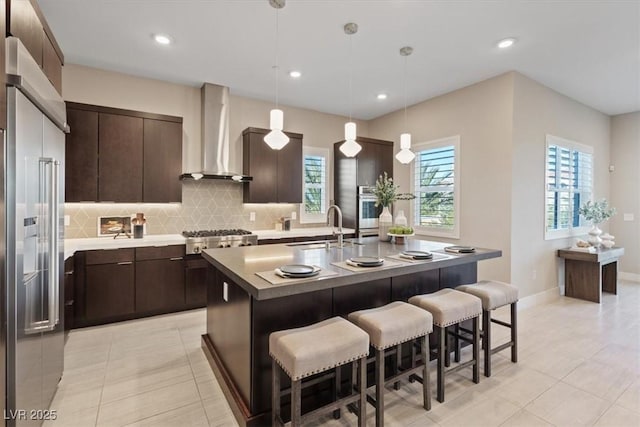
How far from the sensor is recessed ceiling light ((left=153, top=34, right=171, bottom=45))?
3.13 metres

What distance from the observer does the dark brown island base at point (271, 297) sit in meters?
1.88

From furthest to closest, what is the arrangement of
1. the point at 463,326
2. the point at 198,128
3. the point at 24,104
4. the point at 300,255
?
the point at 198,128 < the point at 463,326 < the point at 300,255 < the point at 24,104

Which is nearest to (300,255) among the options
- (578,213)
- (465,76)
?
(465,76)

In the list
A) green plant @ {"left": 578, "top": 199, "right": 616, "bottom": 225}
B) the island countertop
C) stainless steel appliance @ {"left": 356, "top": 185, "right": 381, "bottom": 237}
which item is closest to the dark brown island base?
the island countertop

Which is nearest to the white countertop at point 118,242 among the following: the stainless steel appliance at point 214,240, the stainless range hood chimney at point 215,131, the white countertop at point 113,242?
the white countertop at point 113,242

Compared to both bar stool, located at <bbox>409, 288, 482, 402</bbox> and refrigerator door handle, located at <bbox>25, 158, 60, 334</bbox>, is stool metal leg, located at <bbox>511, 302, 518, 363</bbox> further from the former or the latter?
refrigerator door handle, located at <bbox>25, 158, 60, 334</bbox>

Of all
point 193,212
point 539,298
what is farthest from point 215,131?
point 539,298

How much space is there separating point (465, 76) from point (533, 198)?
6.14 feet

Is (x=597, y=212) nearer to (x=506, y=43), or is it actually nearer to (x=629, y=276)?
(x=629, y=276)

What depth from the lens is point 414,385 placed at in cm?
238

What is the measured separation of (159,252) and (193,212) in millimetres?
930

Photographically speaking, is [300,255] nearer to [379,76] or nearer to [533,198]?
[379,76]

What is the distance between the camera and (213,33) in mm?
3084

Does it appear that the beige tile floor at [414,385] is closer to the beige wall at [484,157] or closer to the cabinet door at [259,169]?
the beige wall at [484,157]
